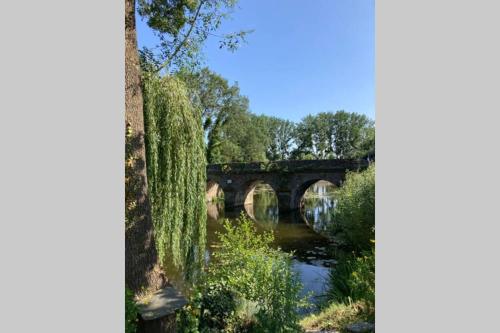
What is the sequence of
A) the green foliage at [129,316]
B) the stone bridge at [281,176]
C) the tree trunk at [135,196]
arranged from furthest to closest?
the stone bridge at [281,176], the tree trunk at [135,196], the green foliage at [129,316]

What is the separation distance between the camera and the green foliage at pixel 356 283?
204 inches

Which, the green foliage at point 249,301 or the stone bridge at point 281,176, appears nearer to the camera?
the green foliage at point 249,301

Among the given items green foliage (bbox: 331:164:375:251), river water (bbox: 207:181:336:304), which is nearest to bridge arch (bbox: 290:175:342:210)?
river water (bbox: 207:181:336:304)

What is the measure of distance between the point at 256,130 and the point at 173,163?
32443mm

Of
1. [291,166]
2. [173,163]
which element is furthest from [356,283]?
[291,166]

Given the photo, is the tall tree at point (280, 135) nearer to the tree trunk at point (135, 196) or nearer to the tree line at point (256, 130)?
the tree line at point (256, 130)

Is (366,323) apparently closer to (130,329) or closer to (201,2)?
(130,329)

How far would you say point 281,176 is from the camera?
23531 millimetres

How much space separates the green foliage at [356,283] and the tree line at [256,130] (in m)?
4.54

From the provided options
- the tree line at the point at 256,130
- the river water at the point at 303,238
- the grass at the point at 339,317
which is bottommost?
the river water at the point at 303,238

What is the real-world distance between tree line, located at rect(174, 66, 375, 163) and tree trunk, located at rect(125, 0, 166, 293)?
5.42ft

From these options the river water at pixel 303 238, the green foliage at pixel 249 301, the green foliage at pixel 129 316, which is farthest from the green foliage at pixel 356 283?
the green foliage at pixel 129 316

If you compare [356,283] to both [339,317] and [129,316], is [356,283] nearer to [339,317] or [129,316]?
[339,317]

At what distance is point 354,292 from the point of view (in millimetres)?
5816
